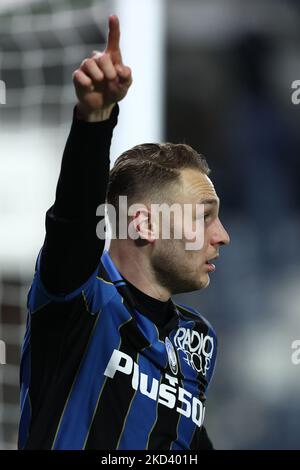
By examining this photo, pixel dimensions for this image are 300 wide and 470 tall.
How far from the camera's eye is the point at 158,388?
1727mm

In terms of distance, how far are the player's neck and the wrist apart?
1.42 ft

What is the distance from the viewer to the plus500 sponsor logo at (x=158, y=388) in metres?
1.66

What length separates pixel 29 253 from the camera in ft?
13.7

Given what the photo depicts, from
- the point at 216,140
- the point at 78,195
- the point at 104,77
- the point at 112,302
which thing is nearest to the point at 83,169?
the point at 78,195

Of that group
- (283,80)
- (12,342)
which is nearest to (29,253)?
(12,342)

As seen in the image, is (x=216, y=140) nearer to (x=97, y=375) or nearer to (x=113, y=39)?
(x=97, y=375)

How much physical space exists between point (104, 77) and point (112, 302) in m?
0.52

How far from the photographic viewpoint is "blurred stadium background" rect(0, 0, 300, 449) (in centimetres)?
384

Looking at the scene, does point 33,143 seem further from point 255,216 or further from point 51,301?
point 51,301

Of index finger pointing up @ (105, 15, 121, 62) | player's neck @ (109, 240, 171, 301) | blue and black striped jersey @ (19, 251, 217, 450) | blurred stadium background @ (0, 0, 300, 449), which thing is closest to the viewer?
index finger pointing up @ (105, 15, 121, 62)

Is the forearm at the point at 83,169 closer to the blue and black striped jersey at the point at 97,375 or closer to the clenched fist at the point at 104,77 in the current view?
Answer: the clenched fist at the point at 104,77

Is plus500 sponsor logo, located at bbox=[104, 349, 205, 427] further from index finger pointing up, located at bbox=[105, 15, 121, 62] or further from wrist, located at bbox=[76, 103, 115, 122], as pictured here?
index finger pointing up, located at bbox=[105, 15, 121, 62]

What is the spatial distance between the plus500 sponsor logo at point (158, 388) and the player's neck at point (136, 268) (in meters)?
0.18

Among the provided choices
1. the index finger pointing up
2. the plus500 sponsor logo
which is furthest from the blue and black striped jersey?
the index finger pointing up
